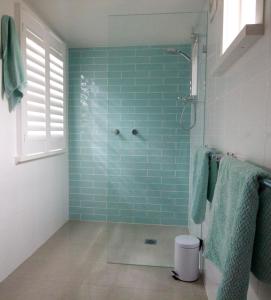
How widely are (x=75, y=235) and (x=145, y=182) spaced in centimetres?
108

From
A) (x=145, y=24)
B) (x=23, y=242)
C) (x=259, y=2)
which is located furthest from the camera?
(x=145, y=24)

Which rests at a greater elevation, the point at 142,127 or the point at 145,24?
the point at 145,24

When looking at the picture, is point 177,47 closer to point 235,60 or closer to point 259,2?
point 235,60

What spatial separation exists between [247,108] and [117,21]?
2.20 meters

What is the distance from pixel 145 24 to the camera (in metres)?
2.89

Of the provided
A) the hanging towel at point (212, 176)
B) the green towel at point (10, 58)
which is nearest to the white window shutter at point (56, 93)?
the green towel at point (10, 58)

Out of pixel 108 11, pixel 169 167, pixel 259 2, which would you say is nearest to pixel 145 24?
pixel 108 11

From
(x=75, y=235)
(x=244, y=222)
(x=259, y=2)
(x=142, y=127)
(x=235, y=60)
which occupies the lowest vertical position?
(x=75, y=235)

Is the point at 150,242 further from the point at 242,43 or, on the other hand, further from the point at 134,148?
the point at 242,43

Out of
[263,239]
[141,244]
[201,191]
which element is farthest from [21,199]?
[263,239]

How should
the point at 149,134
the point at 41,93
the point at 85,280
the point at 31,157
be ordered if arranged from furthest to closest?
the point at 149,134 < the point at 41,93 < the point at 31,157 < the point at 85,280

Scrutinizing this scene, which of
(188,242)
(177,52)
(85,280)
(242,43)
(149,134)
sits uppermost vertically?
(177,52)

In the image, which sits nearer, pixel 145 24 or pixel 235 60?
pixel 235 60

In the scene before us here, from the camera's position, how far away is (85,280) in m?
2.29
